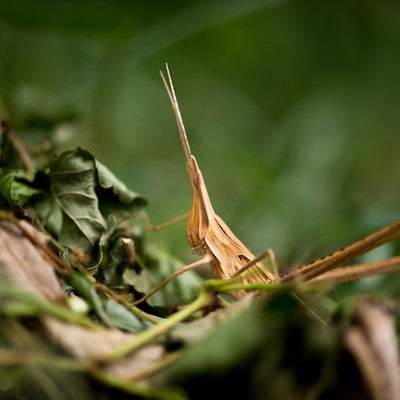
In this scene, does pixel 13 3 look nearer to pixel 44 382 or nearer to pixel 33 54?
pixel 33 54

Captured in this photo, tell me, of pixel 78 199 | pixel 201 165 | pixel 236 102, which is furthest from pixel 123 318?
pixel 236 102

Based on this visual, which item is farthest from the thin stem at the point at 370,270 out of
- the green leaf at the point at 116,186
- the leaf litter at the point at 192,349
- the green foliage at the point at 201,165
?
the green leaf at the point at 116,186

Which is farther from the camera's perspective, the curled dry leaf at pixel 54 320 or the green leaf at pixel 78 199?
the green leaf at pixel 78 199

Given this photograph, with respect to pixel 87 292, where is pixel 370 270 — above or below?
below

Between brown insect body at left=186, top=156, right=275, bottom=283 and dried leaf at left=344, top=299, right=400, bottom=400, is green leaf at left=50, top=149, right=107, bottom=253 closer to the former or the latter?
brown insect body at left=186, top=156, right=275, bottom=283

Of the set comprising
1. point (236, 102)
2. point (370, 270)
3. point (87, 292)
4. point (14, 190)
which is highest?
point (236, 102)

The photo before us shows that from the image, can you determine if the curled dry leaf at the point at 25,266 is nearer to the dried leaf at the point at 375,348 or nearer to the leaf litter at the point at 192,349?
the leaf litter at the point at 192,349

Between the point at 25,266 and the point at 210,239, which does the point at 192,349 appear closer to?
the point at 25,266
